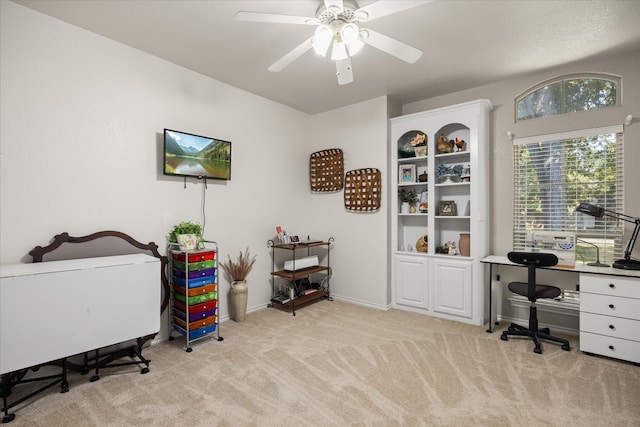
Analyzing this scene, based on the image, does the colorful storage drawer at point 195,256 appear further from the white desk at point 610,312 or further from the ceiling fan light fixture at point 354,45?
the white desk at point 610,312

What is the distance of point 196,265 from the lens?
118 inches

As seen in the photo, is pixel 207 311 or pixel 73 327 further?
pixel 207 311

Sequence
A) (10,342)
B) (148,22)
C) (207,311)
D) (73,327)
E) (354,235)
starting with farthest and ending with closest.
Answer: (354,235), (207,311), (148,22), (73,327), (10,342)

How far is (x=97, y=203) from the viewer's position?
108 inches

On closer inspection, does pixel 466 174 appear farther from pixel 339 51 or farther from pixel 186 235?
pixel 186 235

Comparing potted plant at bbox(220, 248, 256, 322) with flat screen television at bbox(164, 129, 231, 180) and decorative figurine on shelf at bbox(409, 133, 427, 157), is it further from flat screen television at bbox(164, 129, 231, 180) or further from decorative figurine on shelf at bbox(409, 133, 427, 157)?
decorative figurine on shelf at bbox(409, 133, 427, 157)

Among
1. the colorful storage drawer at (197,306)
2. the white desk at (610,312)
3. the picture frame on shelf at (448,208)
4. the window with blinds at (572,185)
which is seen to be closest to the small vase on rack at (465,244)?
the picture frame on shelf at (448,208)

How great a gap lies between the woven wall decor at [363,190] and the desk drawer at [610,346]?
2419 mm

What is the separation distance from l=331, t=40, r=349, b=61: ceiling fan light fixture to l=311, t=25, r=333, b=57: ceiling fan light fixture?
61mm

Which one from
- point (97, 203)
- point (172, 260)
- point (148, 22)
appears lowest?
point (172, 260)

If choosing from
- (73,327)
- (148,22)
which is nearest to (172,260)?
(73,327)

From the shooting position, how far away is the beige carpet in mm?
1986

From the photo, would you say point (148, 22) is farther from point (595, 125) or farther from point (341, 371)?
point (595, 125)

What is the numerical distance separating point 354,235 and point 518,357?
2289mm
